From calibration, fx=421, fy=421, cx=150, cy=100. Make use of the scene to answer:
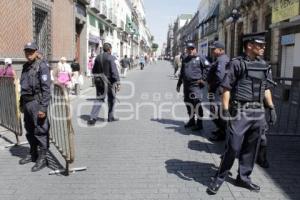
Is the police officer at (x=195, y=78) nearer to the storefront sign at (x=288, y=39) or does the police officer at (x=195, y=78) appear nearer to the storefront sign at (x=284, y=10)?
the storefront sign at (x=284, y=10)

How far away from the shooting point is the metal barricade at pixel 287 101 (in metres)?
7.98

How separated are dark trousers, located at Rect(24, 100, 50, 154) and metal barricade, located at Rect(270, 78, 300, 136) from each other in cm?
444

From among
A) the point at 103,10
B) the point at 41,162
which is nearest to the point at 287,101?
the point at 41,162

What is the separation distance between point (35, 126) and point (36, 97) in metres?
0.42

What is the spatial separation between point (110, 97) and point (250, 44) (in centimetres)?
542

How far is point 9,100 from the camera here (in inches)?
288

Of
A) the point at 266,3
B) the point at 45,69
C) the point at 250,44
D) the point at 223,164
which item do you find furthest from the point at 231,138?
the point at 266,3

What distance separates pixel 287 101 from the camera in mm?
8406

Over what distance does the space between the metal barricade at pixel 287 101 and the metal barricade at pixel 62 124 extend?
4.29 m

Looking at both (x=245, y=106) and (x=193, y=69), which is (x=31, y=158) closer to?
(x=245, y=106)

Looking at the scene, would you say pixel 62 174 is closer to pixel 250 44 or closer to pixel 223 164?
pixel 223 164

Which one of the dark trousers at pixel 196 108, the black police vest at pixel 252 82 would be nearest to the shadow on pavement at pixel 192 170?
the black police vest at pixel 252 82

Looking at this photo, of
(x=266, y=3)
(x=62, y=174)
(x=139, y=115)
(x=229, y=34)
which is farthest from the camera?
(x=229, y=34)

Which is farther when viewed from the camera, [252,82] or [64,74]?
[64,74]
